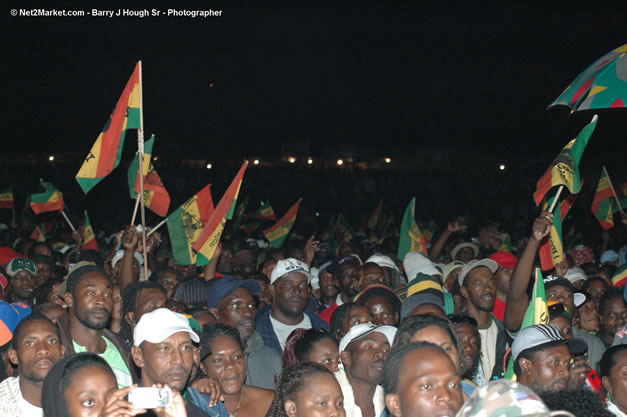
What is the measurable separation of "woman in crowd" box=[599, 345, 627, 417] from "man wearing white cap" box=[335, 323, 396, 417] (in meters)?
1.14

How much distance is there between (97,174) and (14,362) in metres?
3.09

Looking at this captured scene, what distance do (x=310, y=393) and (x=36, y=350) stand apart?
1458mm

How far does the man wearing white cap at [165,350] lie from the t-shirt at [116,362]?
0.45 metres

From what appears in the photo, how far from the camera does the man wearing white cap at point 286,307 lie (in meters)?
5.73

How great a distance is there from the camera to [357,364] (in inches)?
158

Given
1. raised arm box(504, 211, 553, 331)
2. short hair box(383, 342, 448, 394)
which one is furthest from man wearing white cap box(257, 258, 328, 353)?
short hair box(383, 342, 448, 394)

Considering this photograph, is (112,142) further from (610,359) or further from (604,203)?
(604,203)

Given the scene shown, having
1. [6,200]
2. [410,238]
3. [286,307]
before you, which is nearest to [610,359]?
[286,307]

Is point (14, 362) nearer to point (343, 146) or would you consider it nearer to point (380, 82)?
point (380, 82)

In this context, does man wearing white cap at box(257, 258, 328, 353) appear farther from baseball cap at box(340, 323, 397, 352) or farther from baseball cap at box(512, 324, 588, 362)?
baseball cap at box(512, 324, 588, 362)

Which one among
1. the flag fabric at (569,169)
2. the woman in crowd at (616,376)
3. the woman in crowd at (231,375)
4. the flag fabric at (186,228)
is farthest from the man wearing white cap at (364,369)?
the flag fabric at (186,228)

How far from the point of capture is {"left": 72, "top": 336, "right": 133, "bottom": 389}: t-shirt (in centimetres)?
406

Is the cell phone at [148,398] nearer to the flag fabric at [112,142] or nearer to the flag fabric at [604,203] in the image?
the flag fabric at [112,142]

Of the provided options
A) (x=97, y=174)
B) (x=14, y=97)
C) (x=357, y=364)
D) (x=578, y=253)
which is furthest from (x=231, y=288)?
(x=14, y=97)
